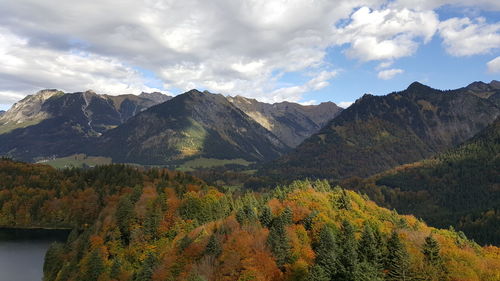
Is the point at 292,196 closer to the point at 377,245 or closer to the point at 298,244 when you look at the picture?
the point at 298,244

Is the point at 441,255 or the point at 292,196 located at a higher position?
the point at 292,196

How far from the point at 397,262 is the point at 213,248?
4422cm

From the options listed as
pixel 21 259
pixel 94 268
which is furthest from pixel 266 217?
pixel 21 259

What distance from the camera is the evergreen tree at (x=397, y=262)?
8406 centimetres

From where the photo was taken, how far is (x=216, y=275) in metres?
94.0

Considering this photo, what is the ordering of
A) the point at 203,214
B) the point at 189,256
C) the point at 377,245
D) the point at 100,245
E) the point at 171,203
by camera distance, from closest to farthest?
1. the point at 377,245
2. the point at 189,256
3. the point at 100,245
4. the point at 203,214
5. the point at 171,203

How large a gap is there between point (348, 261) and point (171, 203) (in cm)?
10184

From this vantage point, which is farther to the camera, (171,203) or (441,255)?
(171,203)

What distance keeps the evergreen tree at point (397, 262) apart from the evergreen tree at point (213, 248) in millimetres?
41137

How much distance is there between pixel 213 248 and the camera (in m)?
102

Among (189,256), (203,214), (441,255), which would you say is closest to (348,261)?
(441,255)

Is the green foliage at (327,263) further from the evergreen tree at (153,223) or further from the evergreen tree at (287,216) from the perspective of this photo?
the evergreen tree at (153,223)

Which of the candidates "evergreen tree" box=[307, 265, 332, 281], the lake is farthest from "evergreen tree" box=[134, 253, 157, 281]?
the lake

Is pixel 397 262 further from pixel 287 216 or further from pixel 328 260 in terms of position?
pixel 287 216
